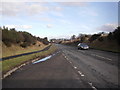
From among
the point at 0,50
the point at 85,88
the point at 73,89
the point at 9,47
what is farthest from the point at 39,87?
the point at 9,47

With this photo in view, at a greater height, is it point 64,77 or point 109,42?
point 109,42

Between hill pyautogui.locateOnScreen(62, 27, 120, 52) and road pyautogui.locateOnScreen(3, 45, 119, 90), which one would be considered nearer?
road pyautogui.locateOnScreen(3, 45, 119, 90)

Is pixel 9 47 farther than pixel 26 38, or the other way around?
pixel 26 38

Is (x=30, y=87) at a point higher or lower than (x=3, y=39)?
lower

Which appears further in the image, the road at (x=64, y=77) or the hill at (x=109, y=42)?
the hill at (x=109, y=42)

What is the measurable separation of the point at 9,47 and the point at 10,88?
96.9 feet

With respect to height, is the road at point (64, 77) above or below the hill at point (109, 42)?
below

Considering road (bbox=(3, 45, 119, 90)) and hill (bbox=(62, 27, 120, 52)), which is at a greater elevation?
hill (bbox=(62, 27, 120, 52))

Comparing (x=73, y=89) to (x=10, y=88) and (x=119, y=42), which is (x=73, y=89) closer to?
(x=10, y=88)

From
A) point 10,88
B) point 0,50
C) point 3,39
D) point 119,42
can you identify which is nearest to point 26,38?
point 3,39

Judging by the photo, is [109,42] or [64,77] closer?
[64,77]

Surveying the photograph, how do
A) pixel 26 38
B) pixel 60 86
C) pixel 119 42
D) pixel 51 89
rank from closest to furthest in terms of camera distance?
pixel 51 89, pixel 60 86, pixel 119 42, pixel 26 38

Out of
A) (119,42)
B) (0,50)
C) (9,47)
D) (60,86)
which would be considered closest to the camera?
(60,86)

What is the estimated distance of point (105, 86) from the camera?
6.73 m
